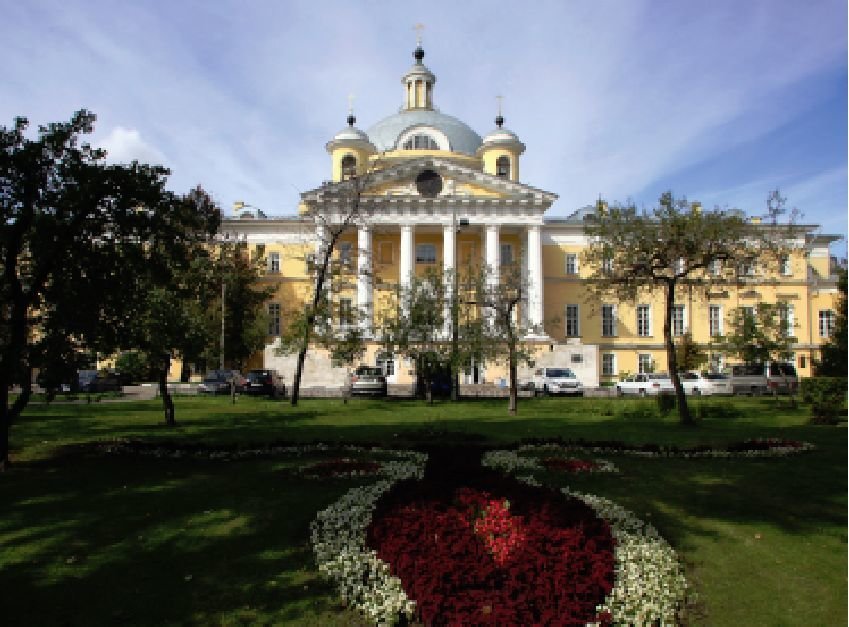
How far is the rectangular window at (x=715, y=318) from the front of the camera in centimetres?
5053

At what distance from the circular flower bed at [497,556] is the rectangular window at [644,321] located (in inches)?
1751

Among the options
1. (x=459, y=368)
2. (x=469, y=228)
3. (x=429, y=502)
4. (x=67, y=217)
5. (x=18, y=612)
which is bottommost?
(x=18, y=612)

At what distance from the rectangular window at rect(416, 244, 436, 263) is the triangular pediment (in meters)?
5.12

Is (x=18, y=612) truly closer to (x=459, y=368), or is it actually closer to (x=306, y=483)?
(x=306, y=483)

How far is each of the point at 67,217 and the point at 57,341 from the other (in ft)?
6.95

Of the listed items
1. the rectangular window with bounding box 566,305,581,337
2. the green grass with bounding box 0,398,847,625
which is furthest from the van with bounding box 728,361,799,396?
the green grass with bounding box 0,398,847,625

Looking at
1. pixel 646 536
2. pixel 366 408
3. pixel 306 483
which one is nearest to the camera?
pixel 646 536

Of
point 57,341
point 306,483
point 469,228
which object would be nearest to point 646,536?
point 306,483

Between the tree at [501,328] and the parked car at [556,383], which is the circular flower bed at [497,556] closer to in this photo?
the tree at [501,328]

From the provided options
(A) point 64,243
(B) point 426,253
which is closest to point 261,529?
(A) point 64,243

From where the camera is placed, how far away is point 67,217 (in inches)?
438

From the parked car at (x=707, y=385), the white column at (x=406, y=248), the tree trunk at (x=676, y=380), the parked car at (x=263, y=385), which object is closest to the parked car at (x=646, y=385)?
the parked car at (x=707, y=385)

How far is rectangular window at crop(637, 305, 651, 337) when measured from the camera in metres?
49.8

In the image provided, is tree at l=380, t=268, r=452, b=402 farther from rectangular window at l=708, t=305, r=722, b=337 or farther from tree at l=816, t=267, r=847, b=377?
rectangular window at l=708, t=305, r=722, b=337
